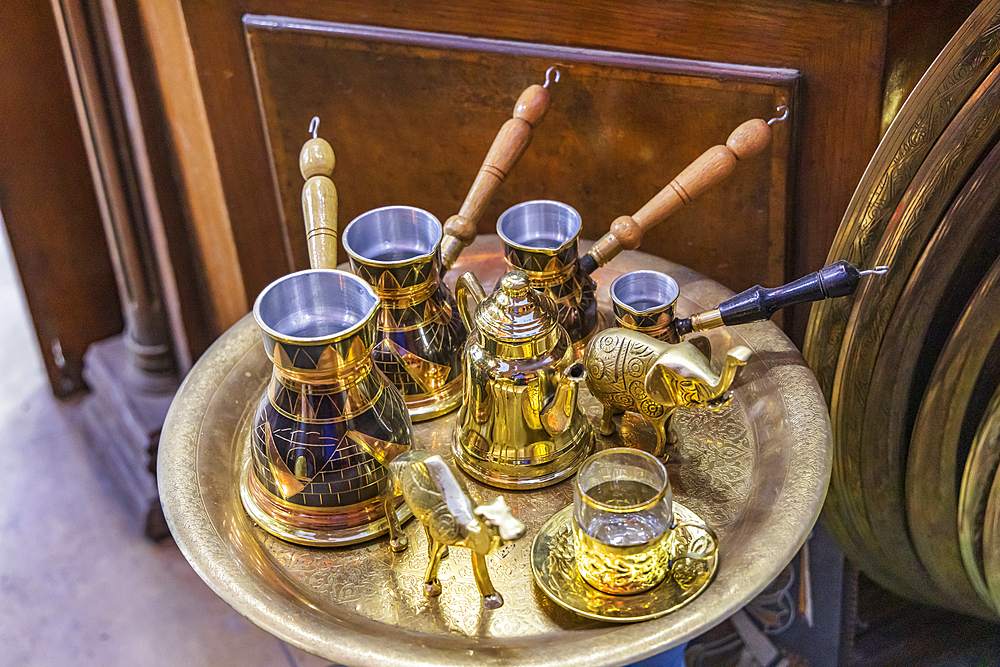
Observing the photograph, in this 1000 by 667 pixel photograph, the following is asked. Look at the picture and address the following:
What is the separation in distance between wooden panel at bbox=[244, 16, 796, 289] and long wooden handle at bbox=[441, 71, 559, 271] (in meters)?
0.18

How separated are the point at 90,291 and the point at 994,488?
193 cm

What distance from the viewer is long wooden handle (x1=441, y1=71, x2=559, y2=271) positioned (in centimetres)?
114

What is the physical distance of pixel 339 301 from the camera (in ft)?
3.13

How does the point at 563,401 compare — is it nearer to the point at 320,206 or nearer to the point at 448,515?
the point at 448,515

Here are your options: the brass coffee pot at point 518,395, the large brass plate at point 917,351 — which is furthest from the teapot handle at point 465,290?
the large brass plate at point 917,351

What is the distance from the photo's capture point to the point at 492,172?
116cm

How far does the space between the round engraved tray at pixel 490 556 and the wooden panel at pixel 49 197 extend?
1.05 m

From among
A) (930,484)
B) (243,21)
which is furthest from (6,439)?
(930,484)

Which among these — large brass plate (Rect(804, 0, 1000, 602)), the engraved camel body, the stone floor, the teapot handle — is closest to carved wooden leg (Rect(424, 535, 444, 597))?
the engraved camel body

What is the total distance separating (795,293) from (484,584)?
0.45 meters

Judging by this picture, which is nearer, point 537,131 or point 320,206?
point 320,206

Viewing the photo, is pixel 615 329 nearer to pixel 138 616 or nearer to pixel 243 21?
pixel 243 21

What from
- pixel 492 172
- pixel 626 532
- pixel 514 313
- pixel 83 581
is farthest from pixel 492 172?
pixel 83 581

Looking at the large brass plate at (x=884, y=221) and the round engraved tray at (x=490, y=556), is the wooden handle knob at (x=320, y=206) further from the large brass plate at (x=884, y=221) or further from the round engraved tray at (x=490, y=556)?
the large brass plate at (x=884, y=221)
